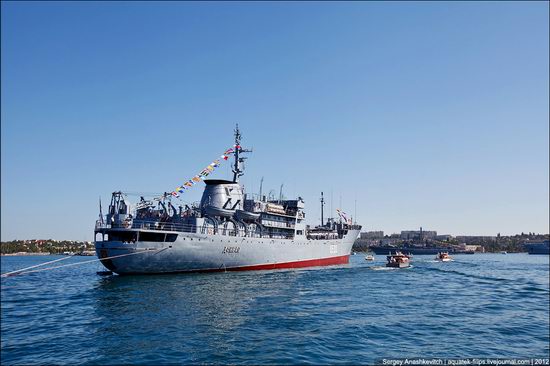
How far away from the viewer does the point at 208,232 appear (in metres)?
40.4

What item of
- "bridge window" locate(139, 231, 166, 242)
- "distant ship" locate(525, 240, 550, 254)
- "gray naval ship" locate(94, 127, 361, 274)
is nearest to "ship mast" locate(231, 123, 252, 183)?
"gray naval ship" locate(94, 127, 361, 274)

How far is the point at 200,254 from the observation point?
3822 cm

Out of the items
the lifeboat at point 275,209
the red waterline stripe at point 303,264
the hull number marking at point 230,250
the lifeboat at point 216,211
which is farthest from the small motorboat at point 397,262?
the lifeboat at point 216,211

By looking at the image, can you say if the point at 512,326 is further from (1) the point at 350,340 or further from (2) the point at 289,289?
(2) the point at 289,289

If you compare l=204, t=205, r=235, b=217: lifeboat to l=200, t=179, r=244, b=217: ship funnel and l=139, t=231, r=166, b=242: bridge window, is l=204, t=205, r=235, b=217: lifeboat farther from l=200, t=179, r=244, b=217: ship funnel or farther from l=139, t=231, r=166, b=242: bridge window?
l=139, t=231, r=166, b=242: bridge window

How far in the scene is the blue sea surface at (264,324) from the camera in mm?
13305

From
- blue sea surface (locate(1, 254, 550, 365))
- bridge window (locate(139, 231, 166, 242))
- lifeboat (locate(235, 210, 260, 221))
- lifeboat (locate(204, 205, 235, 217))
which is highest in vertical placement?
lifeboat (locate(204, 205, 235, 217))

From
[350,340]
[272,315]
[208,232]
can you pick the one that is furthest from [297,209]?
[350,340]

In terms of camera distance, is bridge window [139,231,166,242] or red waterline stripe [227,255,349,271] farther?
red waterline stripe [227,255,349,271]

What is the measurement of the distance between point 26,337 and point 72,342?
2.33 meters

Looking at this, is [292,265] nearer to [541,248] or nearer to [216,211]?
[216,211]

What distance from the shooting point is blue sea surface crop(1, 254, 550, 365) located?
13305 mm

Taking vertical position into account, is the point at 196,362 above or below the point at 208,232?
below

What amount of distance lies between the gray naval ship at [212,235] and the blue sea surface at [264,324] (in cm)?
492
